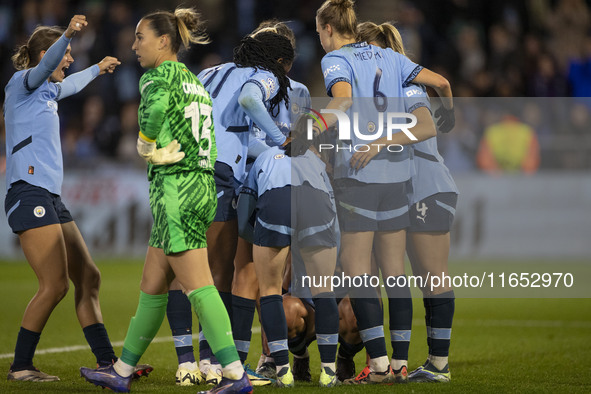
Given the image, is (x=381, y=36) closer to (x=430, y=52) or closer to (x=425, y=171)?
(x=425, y=171)

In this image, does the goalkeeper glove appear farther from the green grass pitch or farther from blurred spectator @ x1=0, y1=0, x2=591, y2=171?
blurred spectator @ x1=0, y1=0, x2=591, y2=171

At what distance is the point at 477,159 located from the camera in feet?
47.7

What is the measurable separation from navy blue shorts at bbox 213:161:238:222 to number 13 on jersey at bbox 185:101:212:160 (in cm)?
64

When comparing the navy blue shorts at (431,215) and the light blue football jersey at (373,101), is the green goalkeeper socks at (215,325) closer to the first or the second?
the light blue football jersey at (373,101)

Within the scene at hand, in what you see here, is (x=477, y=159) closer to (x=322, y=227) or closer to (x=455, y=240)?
(x=455, y=240)

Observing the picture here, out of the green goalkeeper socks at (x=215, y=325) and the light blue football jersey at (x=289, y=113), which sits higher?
the light blue football jersey at (x=289, y=113)

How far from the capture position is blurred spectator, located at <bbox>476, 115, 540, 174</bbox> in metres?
14.3

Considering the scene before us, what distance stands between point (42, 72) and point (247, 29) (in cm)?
1259

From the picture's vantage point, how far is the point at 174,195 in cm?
473

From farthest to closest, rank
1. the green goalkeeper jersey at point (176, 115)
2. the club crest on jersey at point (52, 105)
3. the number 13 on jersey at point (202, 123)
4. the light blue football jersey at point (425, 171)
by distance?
the club crest on jersey at point (52, 105) → the light blue football jersey at point (425, 171) → the number 13 on jersey at point (202, 123) → the green goalkeeper jersey at point (176, 115)

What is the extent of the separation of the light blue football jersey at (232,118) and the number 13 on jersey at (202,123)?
25.5 inches

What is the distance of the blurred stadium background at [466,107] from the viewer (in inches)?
565

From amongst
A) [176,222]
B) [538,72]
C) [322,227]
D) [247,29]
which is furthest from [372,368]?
[247,29]

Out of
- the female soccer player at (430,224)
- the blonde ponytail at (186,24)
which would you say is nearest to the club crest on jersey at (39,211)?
the blonde ponytail at (186,24)
